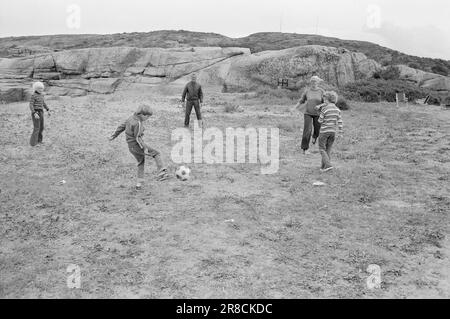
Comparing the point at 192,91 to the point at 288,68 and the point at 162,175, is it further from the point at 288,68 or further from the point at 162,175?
the point at 288,68

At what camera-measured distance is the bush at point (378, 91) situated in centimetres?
2766

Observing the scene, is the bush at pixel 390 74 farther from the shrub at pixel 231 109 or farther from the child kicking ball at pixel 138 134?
the child kicking ball at pixel 138 134

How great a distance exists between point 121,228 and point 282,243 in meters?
2.59

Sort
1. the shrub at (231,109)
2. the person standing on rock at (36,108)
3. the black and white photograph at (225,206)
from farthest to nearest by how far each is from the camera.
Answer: the shrub at (231,109) → the person standing on rock at (36,108) → the black and white photograph at (225,206)

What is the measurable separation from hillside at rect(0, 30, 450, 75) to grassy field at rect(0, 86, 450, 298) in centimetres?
3652

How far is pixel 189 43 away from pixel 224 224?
49.6m

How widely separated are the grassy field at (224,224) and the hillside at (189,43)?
120ft

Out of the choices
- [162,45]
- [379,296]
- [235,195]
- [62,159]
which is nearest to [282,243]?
[379,296]

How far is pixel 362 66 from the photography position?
32281mm

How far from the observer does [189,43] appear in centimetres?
5500

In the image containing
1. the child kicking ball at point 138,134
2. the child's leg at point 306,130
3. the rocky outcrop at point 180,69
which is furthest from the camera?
the rocky outcrop at point 180,69

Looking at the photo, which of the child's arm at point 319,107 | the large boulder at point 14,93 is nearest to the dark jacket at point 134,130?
the child's arm at point 319,107

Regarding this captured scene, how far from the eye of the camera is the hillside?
1982 inches

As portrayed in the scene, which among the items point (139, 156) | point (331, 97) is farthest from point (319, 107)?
point (139, 156)
